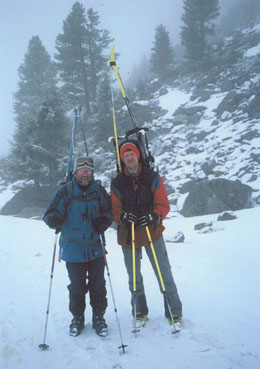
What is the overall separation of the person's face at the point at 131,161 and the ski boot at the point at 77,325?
2462 millimetres

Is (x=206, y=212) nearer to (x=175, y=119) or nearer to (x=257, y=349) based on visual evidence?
(x=257, y=349)

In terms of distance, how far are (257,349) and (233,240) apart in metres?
6.01

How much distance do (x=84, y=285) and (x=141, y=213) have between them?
145cm

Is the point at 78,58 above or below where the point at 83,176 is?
above

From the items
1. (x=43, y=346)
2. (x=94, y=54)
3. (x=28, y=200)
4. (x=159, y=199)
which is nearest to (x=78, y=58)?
(x=94, y=54)

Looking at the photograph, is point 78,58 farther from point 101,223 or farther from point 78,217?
point 101,223

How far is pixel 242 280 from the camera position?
17.6 feet

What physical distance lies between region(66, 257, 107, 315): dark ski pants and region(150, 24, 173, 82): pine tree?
35.0m

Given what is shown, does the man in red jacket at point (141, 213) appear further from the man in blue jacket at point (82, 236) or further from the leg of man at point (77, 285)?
the leg of man at point (77, 285)

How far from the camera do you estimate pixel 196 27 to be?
32.0 m

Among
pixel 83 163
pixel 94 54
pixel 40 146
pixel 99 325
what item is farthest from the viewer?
pixel 94 54

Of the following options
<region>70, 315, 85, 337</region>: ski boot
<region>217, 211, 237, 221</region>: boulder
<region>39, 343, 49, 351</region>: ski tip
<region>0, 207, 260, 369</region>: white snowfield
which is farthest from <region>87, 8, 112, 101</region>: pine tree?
<region>39, 343, 49, 351</region>: ski tip

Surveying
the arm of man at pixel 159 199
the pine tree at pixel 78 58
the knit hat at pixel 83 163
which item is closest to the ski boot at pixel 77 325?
the arm of man at pixel 159 199

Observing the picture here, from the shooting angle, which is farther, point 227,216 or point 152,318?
point 227,216
